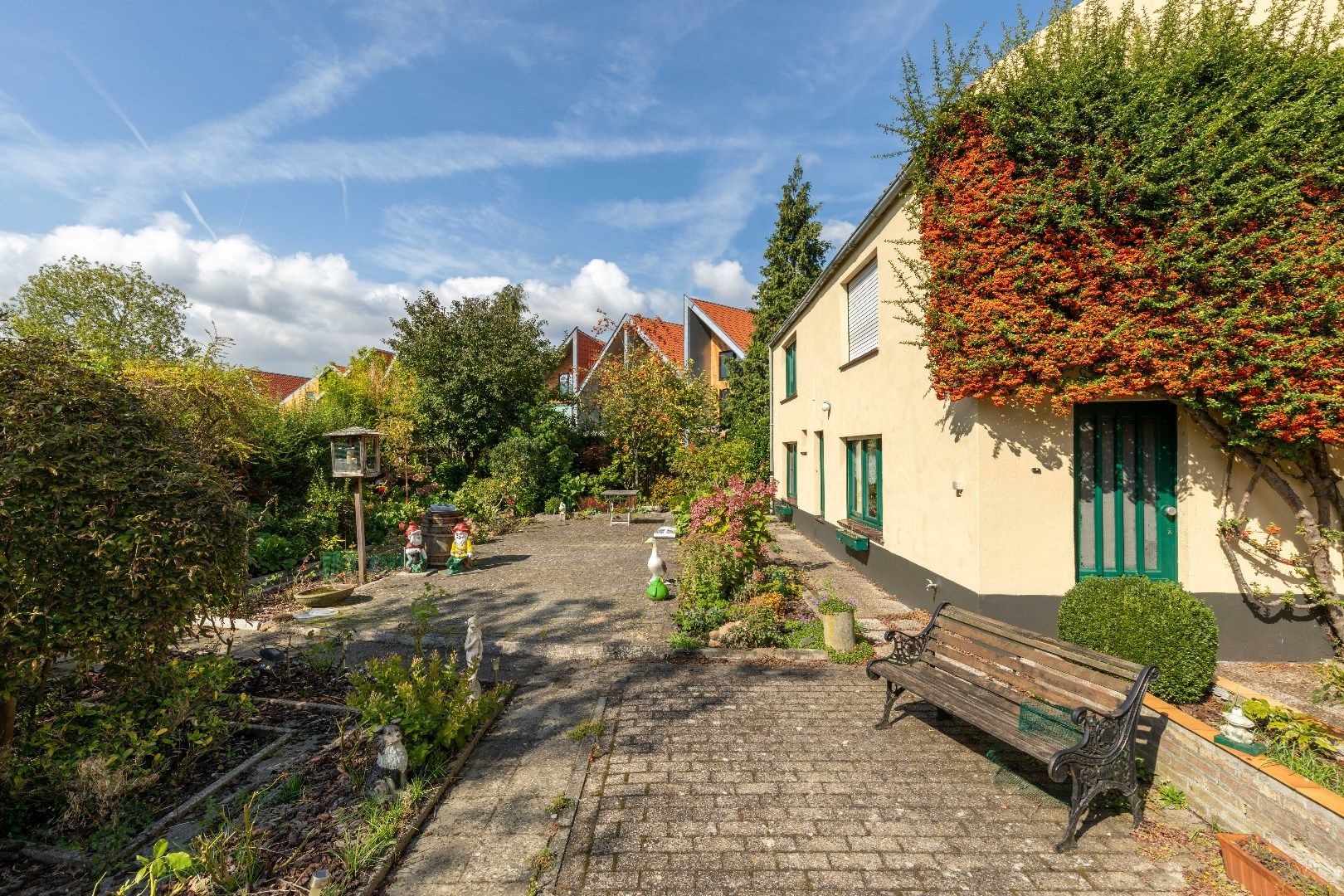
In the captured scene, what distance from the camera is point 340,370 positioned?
23.5 m

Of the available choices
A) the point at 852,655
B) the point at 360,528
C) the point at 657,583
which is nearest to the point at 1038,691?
the point at 852,655

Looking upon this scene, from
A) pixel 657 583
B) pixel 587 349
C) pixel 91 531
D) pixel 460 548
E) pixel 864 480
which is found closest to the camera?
pixel 91 531

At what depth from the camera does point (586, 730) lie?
464cm

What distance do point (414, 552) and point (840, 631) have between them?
8.04 meters

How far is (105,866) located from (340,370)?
77.3 ft

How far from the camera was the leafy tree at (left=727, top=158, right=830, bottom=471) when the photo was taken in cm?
2195

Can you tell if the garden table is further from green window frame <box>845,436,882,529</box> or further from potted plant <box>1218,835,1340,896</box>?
potted plant <box>1218,835,1340,896</box>

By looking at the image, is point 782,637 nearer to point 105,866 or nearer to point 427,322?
point 105,866

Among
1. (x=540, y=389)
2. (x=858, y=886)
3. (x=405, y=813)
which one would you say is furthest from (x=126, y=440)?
(x=540, y=389)

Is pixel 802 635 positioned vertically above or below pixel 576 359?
below

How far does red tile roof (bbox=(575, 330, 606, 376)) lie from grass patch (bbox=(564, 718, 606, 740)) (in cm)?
2498

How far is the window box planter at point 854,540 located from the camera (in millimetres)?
9336

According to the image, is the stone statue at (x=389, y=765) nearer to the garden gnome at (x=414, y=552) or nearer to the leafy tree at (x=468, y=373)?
the garden gnome at (x=414, y=552)

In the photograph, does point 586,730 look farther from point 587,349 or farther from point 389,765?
point 587,349
